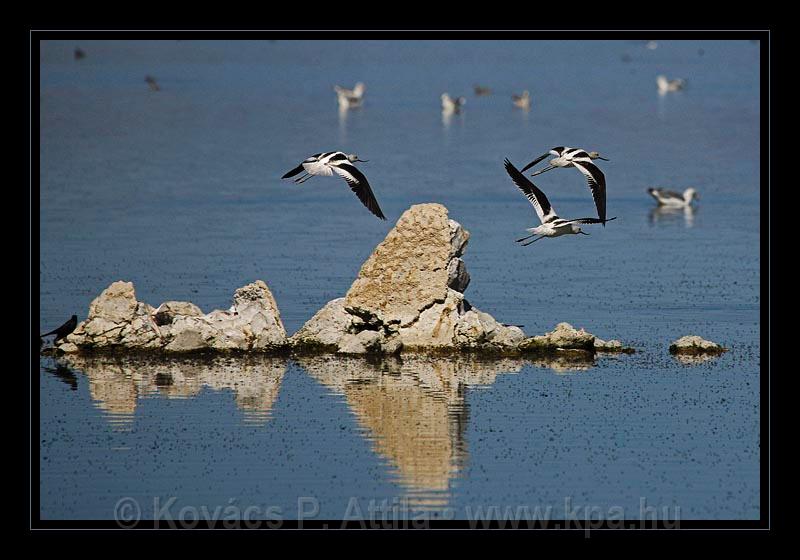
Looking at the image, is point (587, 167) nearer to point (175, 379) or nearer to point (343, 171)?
point (343, 171)

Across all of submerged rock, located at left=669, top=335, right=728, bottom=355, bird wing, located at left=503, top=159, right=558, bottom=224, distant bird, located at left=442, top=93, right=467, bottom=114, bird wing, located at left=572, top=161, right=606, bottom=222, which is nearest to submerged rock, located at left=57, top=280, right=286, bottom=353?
bird wing, located at left=503, top=159, right=558, bottom=224

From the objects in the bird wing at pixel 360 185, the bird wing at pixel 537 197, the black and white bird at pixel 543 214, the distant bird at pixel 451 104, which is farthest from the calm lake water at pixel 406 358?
the bird wing at pixel 360 185

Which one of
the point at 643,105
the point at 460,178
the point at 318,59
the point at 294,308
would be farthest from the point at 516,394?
the point at 318,59

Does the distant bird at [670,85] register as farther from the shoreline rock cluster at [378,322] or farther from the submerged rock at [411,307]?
the submerged rock at [411,307]

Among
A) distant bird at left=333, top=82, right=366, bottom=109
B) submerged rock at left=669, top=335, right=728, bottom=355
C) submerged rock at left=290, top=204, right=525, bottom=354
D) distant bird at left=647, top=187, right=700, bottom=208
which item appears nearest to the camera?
submerged rock at left=290, top=204, right=525, bottom=354

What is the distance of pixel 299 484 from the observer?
67.3 ft

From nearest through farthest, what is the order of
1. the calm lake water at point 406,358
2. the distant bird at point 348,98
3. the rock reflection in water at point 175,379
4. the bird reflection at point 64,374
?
the calm lake water at point 406,358 < the rock reflection in water at point 175,379 < the bird reflection at point 64,374 < the distant bird at point 348,98

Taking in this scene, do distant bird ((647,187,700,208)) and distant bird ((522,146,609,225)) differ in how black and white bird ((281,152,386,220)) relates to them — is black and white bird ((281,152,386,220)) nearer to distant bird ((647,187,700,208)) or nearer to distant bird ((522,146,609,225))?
distant bird ((522,146,609,225))

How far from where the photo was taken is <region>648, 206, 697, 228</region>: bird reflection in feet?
149

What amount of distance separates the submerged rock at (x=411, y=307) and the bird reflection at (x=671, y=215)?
60.1ft

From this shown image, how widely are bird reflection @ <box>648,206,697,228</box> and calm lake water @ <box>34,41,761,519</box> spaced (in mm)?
182

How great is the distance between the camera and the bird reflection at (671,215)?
45500 millimetres

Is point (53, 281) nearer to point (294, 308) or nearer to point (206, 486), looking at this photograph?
point (294, 308)

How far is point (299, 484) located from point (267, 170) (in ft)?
122
